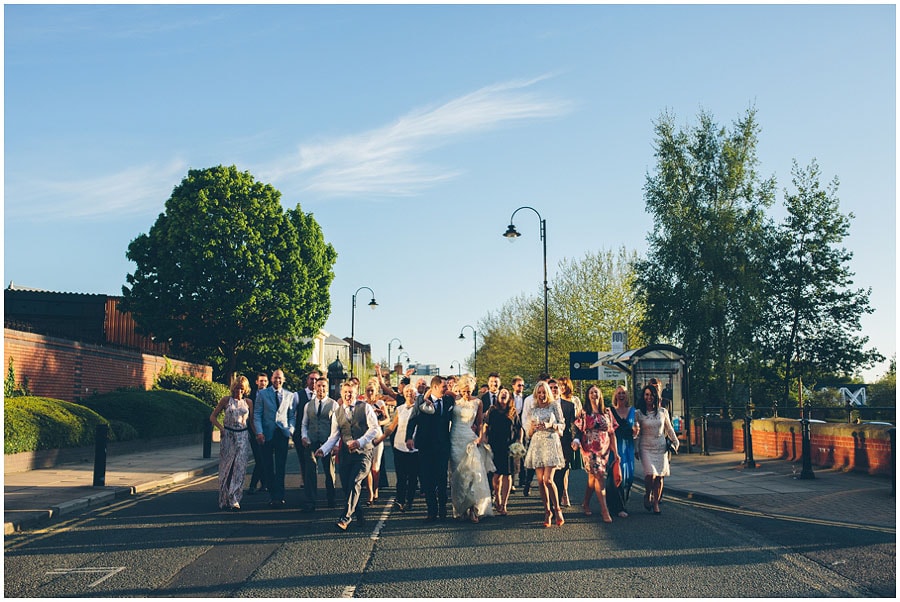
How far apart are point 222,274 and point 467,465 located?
105 ft

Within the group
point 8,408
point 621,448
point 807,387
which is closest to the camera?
point 621,448

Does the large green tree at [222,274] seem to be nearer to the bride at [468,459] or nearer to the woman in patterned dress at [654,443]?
the bride at [468,459]

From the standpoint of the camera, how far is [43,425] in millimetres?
18922

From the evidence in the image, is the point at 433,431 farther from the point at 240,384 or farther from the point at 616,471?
the point at 240,384

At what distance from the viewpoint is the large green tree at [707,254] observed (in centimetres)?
3631

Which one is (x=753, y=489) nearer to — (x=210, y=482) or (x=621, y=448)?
(x=621, y=448)

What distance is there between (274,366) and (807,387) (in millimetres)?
27208

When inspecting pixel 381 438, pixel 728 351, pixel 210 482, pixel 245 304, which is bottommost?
pixel 210 482

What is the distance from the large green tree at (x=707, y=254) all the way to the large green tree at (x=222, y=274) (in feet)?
59.7

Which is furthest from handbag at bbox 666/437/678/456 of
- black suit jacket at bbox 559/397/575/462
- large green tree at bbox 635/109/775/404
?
large green tree at bbox 635/109/775/404

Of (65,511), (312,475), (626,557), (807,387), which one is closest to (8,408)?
(65,511)

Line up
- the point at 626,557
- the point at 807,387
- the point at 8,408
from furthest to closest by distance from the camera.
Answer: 1. the point at 807,387
2. the point at 8,408
3. the point at 626,557

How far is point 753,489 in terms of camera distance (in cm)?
1469

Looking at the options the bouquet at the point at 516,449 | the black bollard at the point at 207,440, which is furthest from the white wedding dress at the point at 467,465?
the black bollard at the point at 207,440
